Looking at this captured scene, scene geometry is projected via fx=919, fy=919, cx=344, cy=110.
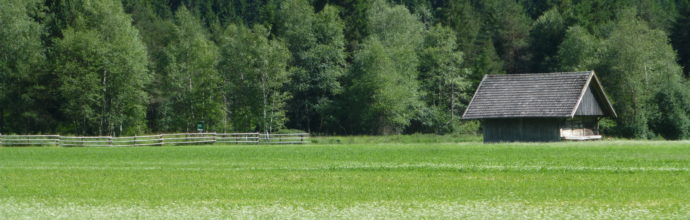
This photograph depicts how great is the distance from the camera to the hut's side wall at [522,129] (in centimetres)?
5816

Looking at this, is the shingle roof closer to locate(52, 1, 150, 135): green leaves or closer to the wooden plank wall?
the wooden plank wall

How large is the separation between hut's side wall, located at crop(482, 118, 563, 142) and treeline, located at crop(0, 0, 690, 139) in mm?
9107

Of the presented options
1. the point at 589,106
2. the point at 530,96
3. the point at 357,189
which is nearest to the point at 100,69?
the point at 530,96

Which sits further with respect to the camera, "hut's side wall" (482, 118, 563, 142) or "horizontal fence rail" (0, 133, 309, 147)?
"hut's side wall" (482, 118, 563, 142)

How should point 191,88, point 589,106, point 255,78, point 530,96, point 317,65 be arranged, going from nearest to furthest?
point 530,96
point 589,106
point 255,78
point 191,88
point 317,65

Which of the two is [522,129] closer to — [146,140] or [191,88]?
[146,140]

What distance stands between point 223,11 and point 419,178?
385 ft

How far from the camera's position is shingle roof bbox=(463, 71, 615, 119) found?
189 feet

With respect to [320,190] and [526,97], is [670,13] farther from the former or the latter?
[320,190]

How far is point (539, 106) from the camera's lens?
58031 millimetres

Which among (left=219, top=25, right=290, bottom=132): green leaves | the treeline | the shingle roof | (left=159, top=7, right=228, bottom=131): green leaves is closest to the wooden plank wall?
the shingle roof

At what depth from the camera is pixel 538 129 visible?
58.8 meters

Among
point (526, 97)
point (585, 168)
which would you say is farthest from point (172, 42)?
point (585, 168)

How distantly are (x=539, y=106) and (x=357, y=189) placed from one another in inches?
1552
